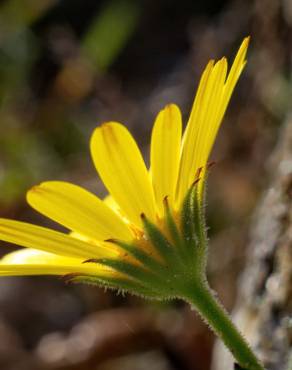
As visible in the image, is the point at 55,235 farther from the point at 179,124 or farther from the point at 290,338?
the point at 290,338

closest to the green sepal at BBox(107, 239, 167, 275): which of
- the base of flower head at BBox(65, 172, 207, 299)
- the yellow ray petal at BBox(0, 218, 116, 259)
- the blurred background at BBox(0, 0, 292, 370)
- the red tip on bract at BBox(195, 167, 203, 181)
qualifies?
the base of flower head at BBox(65, 172, 207, 299)

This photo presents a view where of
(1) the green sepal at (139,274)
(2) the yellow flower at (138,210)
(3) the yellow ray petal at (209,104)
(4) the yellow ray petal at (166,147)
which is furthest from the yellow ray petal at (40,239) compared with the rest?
(3) the yellow ray petal at (209,104)

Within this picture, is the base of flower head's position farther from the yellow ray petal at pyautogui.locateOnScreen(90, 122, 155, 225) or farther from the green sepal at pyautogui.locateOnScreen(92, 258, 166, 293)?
the yellow ray petal at pyautogui.locateOnScreen(90, 122, 155, 225)

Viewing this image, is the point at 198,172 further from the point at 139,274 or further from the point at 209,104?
the point at 139,274

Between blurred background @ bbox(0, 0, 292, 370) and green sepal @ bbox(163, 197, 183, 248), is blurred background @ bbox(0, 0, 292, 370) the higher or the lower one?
the higher one

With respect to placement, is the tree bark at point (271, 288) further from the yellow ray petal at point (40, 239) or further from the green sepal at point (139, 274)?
the yellow ray petal at point (40, 239)

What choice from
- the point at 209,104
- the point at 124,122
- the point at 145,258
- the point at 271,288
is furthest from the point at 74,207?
the point at 124,122
